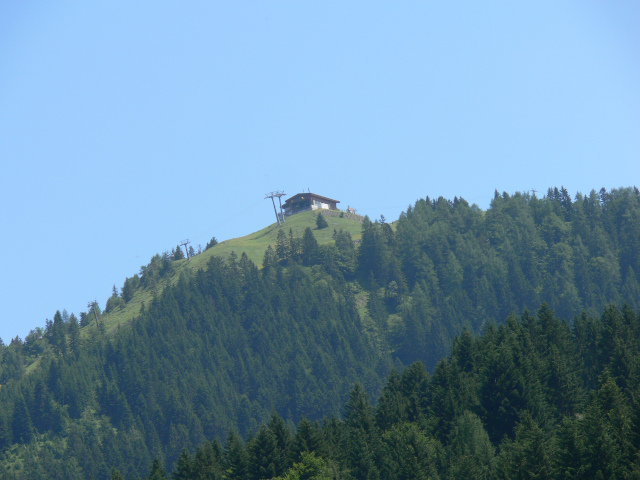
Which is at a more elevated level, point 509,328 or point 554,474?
point 509,328

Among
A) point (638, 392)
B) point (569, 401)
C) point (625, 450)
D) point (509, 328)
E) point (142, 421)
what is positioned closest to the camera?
point (625, 450)

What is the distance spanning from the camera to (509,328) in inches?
3812

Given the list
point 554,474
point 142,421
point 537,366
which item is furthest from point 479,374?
point 142,421

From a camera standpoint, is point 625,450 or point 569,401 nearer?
point 625,450

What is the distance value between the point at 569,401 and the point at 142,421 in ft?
397

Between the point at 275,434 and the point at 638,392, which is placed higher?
the point at 275,434

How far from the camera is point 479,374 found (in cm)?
8875

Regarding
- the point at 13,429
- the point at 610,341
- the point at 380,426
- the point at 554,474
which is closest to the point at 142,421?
the point at 13,429

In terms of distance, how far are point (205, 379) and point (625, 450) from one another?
5890 inches

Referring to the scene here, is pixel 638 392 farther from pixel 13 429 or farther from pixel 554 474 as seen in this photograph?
pixel 13 429

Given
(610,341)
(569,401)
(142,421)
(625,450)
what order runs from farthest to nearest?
(142,421) < (610,341) < (569,401) < (625,450)

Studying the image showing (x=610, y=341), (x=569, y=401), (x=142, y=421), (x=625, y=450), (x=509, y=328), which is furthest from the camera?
(x=142, y=421)

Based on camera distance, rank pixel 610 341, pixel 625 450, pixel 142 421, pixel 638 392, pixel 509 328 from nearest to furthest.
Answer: pixel 625 450 → pixel 638 392 → pixel 610 341 → pixel 509 328 → pixel 142 421

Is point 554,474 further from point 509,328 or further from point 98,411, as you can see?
point 98,411
